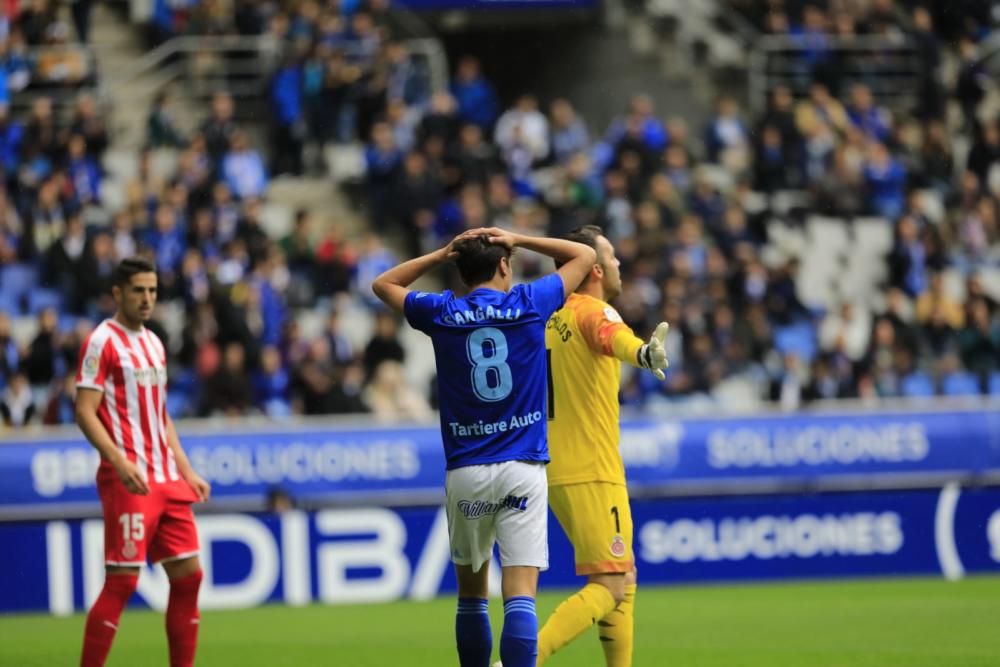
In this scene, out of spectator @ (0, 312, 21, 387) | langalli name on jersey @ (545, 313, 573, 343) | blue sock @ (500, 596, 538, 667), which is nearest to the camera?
blue sock @ (500, 596, 538, 667)

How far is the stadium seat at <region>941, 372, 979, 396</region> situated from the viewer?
66.9ft

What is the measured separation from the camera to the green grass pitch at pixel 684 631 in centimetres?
1116

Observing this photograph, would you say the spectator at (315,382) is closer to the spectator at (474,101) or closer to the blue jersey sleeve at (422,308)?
the spectator at (474,101)

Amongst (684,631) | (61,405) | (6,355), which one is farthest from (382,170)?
(684,631)

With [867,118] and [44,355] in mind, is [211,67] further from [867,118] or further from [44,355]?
[867,118]

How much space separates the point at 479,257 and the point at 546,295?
35 cm

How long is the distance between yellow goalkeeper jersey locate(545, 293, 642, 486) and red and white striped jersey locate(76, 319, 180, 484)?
2.08 m

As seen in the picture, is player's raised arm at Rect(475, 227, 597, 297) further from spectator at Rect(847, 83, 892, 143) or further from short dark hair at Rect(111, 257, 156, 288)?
spectator at Rect(847, 83, 892, 143)

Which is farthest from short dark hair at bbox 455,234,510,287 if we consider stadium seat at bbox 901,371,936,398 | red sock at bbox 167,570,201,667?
stadium seat at bbox 901,371,936,398

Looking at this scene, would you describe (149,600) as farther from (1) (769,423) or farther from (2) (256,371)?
(1) (769,423)

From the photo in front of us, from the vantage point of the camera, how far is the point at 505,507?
8008mm

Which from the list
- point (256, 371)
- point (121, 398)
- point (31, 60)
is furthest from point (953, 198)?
point (121, 398)

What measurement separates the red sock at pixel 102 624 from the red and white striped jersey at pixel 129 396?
1.99ft

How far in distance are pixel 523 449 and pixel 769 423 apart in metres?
10.1
